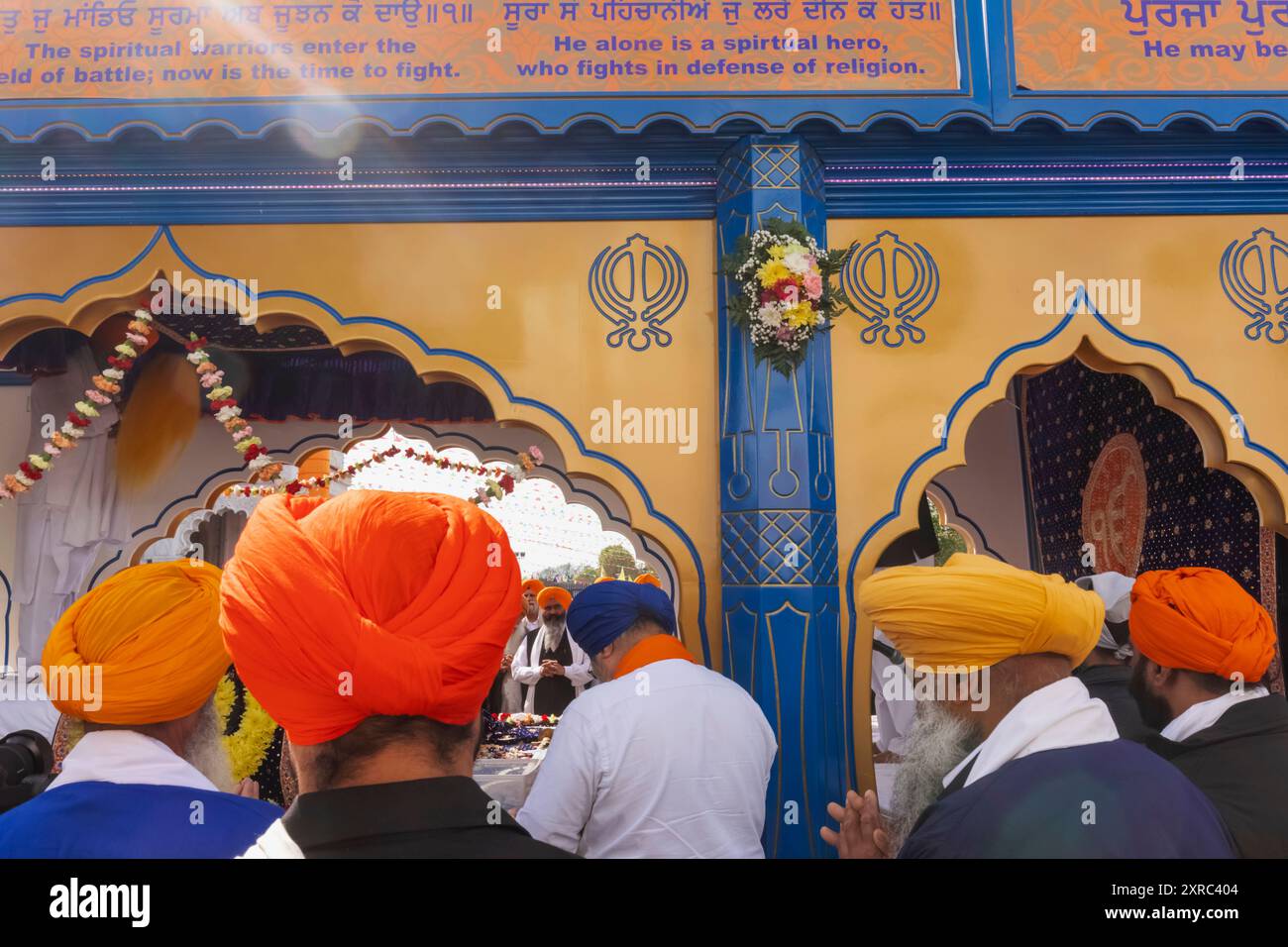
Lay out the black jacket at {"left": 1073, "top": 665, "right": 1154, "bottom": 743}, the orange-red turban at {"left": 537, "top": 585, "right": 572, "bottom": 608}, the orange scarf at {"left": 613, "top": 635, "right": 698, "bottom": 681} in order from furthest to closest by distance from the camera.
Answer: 1. the orange-red turban at {"left": 537, "top": 585, "right": 572, "bottom": 608}
2. the black jacket at {"left": 1073, "top": 665, "right": 1154, "bottom": 743}
3. the orange scarf at {"left": 613, "top": 635, "right": 698, "bottom": 681}

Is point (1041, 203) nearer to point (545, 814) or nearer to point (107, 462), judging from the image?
point (545, 814)

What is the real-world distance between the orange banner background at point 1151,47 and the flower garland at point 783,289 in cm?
96

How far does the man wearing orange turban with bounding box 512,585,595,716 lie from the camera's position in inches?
284

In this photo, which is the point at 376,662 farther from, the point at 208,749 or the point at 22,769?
the point at 22,769

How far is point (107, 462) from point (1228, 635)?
6.29 m

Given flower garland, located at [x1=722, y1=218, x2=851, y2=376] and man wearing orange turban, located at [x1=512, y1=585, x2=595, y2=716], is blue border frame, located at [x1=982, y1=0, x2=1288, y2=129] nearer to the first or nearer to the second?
flower garland, located at [x1=722, y1=218, x2=851, y2=376]

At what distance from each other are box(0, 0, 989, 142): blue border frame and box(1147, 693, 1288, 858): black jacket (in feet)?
6.70

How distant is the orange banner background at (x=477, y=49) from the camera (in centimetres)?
327

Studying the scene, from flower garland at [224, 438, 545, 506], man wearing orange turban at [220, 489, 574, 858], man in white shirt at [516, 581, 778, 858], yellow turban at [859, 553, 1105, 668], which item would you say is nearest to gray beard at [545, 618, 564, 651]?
flower garland at [224, 438, 545, 506]

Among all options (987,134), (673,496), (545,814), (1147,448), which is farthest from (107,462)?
(1147,448)

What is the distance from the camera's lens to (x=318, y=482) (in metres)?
5.56

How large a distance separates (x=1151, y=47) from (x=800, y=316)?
1.60 m

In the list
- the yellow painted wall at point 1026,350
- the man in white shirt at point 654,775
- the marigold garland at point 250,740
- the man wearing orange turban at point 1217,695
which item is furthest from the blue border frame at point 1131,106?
the marigold garland at point 250,740

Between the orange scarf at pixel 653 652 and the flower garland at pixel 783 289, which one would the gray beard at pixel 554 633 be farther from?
the orange scarf at pixel 653 652
